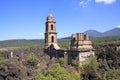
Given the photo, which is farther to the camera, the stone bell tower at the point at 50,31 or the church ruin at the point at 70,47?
the stone bell tower at the point at 50,31

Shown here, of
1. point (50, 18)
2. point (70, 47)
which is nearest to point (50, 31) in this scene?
point (50, 18)

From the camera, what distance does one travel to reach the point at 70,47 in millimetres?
57469

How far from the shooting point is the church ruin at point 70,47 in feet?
178

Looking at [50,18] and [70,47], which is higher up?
[50,18]

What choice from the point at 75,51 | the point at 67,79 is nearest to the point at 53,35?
the point at 75,51

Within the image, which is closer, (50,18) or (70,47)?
(70,47)

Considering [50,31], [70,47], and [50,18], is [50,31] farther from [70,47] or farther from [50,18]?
[70,47]

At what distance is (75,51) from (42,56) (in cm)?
1157

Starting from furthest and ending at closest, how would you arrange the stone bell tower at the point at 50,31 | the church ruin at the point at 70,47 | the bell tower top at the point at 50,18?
the bell tower top at the point at 50,18, the stone bell tower at the point at 50,31, the church ruin at the point at 70,47

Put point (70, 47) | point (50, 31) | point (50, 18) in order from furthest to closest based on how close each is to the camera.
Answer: point (50, 18)
point (50, 31)
point (70, 47)

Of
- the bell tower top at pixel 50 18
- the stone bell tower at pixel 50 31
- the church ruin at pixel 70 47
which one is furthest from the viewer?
the bell tower top at pixel 50 18

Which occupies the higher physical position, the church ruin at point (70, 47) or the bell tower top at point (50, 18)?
the bell tower top at point (50, 18)

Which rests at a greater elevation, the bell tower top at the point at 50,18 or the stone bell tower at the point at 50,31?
the bell tower top at the point at 50,18

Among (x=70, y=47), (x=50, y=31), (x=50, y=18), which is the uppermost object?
(x=50, y=18)
